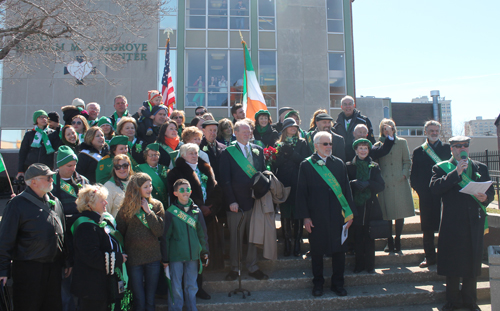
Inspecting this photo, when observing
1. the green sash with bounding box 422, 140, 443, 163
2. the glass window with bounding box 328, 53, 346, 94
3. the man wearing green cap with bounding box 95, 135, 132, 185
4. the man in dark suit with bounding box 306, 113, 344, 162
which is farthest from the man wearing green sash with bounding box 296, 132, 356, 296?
the glass window with bounding box 328, 53, 346, 94

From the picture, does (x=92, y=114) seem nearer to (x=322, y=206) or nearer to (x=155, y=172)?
(x=155, y=172)

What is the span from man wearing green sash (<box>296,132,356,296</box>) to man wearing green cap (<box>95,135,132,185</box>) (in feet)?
7.92

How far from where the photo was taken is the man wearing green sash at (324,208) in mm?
4801

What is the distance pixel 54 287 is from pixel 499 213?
6.37m

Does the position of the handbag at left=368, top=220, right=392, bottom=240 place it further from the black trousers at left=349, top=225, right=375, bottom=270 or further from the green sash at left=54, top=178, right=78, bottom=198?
the green sash at left=54, top=178, right=78, bottom=198

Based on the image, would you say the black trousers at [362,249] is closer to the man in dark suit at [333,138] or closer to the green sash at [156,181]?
the man in dark suit at [333,138]

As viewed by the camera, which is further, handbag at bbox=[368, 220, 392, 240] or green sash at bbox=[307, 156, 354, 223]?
handbag at bbox=[368, 220, 392, 240]

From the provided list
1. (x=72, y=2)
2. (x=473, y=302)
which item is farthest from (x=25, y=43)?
(x=473, y=302)

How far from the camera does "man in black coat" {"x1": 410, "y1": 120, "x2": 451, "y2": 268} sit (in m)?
5.62

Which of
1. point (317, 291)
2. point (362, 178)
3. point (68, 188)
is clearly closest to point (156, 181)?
point (68, 188)

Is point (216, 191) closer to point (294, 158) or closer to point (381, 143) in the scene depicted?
point (294, 158)

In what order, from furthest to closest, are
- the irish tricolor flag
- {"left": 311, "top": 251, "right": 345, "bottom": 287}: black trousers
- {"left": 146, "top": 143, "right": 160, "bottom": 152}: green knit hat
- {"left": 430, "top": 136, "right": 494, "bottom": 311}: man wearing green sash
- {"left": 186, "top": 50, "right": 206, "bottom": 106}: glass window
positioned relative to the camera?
{"left": 186, "top": 50, "right": 206, "bottom": 106}: glass window, the irish tricolor flag, {"left": 146, "top": 143, "right": 160, "bottom": 152}: green knit hat, {"left": 311, "top": 251, "right": 345, "bottom": 287}: black trousers, {"left": 430, "top": 136, "right": 494, "bottom": 311}: man wearing green sash

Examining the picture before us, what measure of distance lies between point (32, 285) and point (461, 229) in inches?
192

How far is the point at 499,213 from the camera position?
5957mm
